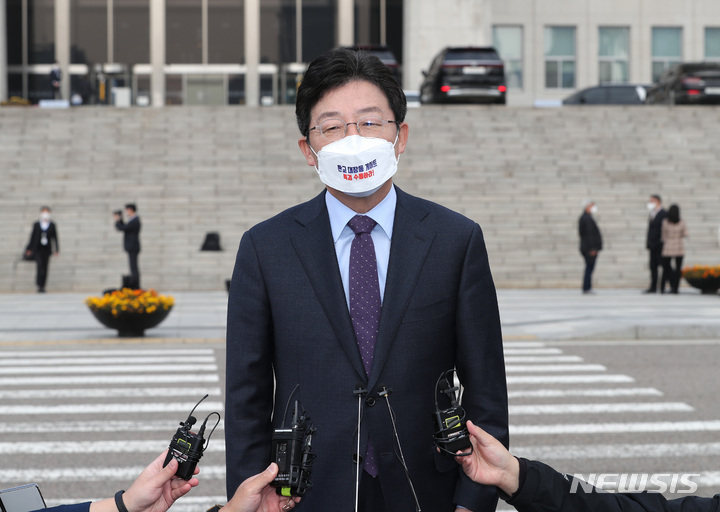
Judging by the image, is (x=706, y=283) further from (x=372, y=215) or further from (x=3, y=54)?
(x=3, y=54)

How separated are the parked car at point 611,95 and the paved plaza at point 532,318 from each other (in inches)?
651

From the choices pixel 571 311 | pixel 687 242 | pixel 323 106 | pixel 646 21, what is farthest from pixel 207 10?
pixel 323 106

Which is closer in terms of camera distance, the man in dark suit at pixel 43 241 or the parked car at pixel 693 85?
the man in dark suit at pixel 43 241

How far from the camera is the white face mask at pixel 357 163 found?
294 cm

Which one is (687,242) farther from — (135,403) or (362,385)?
(362,385)

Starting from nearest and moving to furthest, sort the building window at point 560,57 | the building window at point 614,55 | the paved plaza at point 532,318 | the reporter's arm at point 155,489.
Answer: the reporter's arm at point 155,489 < the paved plaza at point 532,318 < the building window at point 560,57 < the building window at point 614,55

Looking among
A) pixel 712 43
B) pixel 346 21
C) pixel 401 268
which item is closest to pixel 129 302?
pixel 401 268

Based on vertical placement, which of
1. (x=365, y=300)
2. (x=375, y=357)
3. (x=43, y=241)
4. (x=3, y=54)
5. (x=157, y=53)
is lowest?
(x=43, y=241)

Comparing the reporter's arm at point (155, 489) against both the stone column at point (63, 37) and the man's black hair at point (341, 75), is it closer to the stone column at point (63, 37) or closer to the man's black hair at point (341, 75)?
the man's black hair at point (341, 75)

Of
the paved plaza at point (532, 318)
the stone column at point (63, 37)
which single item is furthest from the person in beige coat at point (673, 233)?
the stone column at point (63, 37)

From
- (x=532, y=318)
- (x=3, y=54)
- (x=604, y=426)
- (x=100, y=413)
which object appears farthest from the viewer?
(x=3, y=54)

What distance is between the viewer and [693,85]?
3158cm

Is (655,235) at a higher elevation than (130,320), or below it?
higher

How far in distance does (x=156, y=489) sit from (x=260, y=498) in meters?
0.35
